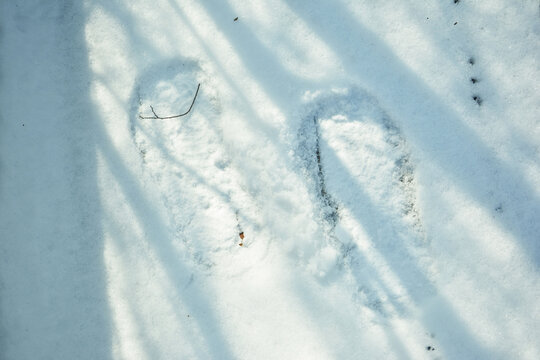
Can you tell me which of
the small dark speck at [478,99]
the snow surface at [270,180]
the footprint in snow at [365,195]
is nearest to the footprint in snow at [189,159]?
the snow surface at [270,180]

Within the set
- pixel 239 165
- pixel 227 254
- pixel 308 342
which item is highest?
pixel 239 165

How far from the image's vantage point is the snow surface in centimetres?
228

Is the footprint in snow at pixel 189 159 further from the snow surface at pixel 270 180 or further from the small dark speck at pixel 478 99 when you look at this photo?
the small dark speck at pixel 478 99

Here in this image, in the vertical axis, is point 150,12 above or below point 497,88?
below

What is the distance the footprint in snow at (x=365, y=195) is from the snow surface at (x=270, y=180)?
16mm

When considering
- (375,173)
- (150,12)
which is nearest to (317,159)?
(375,173)

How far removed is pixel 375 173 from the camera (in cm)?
233

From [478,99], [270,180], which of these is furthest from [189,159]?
[478,99]

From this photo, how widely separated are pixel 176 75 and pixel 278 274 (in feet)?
6.22

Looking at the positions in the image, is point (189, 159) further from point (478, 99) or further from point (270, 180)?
point (478, 99)

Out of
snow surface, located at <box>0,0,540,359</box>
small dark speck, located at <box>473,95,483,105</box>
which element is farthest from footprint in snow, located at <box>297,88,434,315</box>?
small dark speck, located at <box>473,95,483,105</box>

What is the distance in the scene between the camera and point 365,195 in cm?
233

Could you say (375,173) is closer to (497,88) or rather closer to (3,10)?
(497,88)

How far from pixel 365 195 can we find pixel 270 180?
0.78 meters
